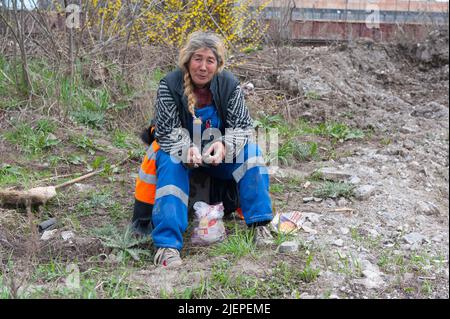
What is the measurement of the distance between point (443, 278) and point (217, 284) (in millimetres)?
1205

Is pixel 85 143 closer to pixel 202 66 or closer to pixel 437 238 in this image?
pixel 202 66

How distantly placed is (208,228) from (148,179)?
0.48m

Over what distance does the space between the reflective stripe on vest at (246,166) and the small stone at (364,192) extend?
107 cm

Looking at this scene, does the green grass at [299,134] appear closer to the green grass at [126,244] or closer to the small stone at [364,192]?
the small stone at [364,192]

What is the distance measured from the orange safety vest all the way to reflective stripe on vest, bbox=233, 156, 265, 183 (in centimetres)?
51

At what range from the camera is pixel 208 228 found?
3.82 m

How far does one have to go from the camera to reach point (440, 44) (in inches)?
345

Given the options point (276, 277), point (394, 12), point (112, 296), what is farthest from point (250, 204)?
point (394, 12)

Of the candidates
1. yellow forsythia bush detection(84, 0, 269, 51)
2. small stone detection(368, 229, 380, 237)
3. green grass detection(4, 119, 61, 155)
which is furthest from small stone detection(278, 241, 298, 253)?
yellow forsythia bush detection(84, 0, 269, 51)

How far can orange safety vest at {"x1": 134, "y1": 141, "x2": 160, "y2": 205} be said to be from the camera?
378 centimetres

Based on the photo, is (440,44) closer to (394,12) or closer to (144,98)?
(394,12)

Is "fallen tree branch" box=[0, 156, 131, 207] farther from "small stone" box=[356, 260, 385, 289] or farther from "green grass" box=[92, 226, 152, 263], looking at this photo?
"small stone" box=[356, 260, 385, 289]

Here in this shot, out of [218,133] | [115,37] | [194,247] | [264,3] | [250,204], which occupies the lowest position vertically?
[194,247]

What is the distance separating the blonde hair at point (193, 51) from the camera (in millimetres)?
3648
